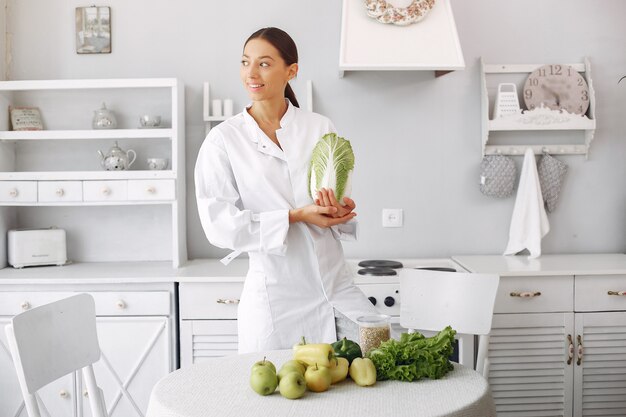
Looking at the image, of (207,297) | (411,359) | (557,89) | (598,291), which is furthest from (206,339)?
(557,89)

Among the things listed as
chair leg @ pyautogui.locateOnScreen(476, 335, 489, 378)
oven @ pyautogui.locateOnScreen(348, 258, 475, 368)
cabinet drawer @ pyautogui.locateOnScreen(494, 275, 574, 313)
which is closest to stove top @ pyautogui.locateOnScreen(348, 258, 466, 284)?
oven @ pyautogui.locateOnScreen(348, 258, 475, 368)

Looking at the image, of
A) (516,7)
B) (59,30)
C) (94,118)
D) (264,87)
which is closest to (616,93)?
(516,7)

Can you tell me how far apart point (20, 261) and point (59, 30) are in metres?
1.25

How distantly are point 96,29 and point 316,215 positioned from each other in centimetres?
214

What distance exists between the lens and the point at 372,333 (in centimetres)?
177

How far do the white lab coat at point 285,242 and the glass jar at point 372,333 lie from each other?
34 cm

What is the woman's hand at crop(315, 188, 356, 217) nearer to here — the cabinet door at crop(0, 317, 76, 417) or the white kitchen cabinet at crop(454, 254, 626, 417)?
the white kitchen cabinet at crop(454, 254, 626, 417)

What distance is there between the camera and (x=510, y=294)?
3.06 metres

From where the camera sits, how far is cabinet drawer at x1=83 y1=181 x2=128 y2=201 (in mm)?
3270

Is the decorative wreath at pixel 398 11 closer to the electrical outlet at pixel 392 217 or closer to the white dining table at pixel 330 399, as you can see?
the electrical outlet at pixel 392 217

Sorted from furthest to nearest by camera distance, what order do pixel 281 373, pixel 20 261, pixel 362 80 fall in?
pixel 362 80 → pixel 20 261 → pixel 281 373

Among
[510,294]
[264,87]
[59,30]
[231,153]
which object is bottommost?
[510,294]

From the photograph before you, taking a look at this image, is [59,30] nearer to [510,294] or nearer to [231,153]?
[231,153]

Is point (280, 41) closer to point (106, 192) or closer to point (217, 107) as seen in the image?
point (217, 107)
